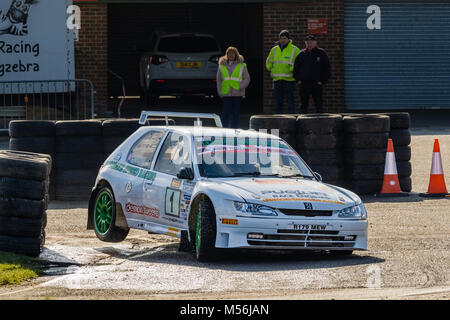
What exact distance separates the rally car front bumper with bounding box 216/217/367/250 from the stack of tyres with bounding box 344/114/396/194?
5549 millimetres

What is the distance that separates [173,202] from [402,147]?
6.34 meters

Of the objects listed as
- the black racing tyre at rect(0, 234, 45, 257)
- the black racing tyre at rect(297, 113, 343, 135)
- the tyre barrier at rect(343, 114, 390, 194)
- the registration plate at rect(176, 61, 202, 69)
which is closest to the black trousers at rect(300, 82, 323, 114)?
the tyre barrier at rect(343, 114, 390, 194)


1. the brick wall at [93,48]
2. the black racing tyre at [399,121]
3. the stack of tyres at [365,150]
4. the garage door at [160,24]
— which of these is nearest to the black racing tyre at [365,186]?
the stack of tyres at [365,150]

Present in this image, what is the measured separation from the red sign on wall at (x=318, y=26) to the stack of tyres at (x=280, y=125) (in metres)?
11.1

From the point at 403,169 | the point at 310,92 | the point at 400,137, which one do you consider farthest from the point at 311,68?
the point at 403,169

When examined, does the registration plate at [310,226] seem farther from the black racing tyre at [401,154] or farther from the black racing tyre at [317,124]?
the black racing tyre at [401,154]

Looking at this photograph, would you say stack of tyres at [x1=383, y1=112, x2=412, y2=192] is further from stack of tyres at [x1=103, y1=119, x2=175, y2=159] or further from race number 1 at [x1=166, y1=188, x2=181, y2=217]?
race number 1 at [x1=166, y1=188, x2=181, y2=217]

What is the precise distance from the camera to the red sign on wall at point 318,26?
26750 millimetres

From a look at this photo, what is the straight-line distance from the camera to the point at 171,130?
1184 centimetres

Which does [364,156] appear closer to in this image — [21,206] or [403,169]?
[403,169]

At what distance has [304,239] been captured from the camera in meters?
10.4

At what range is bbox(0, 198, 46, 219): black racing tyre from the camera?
10.7 metres

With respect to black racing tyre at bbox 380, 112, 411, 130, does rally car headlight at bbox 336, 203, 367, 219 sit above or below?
below
